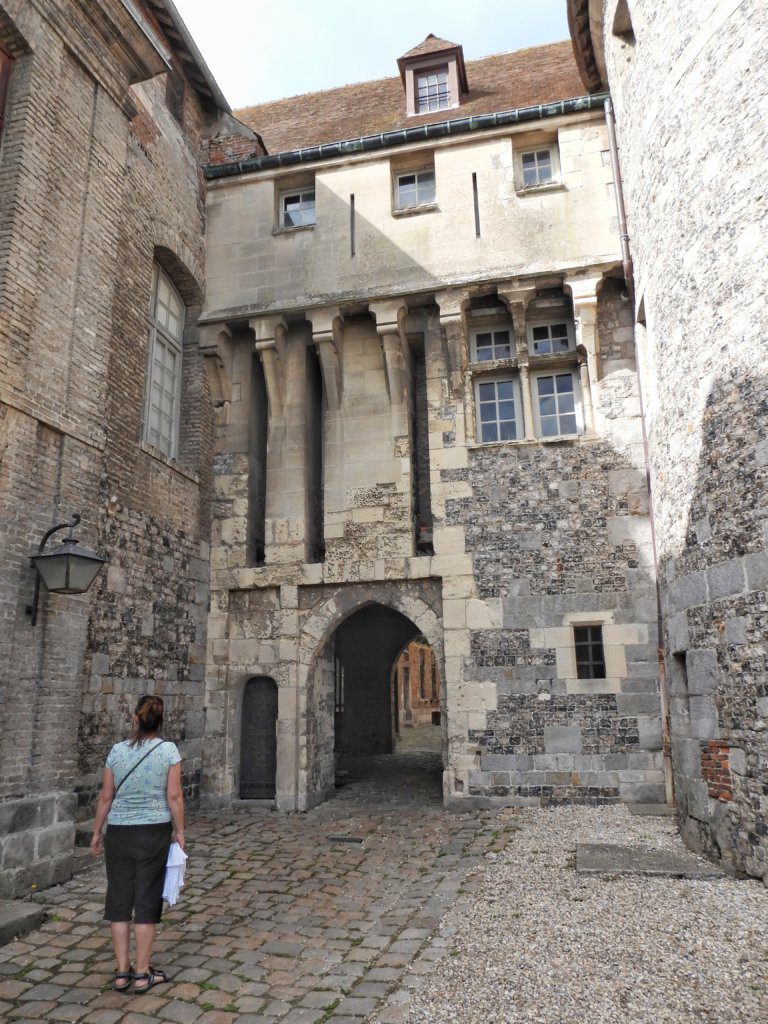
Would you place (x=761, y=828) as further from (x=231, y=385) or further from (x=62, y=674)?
(x=231, y=385)

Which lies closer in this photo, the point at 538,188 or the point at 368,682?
the point at 538,188

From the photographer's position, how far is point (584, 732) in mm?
8461

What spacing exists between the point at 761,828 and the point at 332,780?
20.4 ft

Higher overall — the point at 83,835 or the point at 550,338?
the point at 550,338

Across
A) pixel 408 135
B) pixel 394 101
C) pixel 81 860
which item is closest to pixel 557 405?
pixel 408 135

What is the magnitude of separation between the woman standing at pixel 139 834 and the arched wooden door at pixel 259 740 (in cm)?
553

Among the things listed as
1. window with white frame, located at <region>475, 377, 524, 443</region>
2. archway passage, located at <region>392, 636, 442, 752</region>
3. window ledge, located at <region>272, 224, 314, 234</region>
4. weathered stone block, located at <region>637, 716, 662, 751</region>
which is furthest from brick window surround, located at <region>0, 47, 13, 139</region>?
archway passage, located at <region>392, 636, 442, 752</region>

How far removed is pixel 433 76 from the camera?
39.2 ft

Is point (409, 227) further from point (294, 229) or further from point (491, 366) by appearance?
point (491, 366)

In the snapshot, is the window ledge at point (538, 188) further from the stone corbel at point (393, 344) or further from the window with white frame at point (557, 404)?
the window with white frame at point (557, 404)

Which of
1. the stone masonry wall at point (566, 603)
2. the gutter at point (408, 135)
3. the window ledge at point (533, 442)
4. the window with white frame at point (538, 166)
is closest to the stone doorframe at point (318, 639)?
the stone masonry wall at point (566, 603)

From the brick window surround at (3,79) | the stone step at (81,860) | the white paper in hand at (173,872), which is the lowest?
the stone step at (81,860)

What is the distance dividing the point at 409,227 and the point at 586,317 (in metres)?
2.79

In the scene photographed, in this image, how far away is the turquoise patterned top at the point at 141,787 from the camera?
12.4 ft
